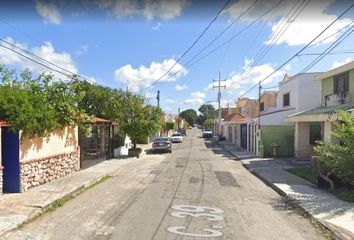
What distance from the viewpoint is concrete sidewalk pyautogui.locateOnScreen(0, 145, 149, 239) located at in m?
8.98

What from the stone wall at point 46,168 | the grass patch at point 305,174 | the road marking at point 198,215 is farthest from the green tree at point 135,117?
the road marking at point 198,215

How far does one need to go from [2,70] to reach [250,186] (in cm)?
1737

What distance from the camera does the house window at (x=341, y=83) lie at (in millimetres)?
21953

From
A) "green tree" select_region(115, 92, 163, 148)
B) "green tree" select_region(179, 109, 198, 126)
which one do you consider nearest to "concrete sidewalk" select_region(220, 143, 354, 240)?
"green tree" select_region(115, 92, 163, 148)

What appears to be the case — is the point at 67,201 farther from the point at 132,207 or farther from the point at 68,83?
the point at 68,83

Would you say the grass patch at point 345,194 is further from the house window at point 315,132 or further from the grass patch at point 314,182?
the house window at point 315,132

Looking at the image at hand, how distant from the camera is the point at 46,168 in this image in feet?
48.3

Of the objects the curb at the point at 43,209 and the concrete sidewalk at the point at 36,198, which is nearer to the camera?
the curb at the point at 43,209

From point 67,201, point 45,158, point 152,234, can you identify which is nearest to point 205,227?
point 152,234

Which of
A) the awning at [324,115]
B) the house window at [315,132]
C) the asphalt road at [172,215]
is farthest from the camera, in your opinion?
the house window at [315,132]

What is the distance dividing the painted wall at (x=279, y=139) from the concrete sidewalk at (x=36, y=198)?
1487 cm

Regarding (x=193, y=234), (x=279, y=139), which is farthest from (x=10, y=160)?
(x=279, y=139)

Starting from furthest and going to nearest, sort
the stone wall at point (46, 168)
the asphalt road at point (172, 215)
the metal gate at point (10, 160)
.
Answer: the stone wall at point (46, 168), the metal gate at point (10, 160), the asphalt road at point (172, 215)

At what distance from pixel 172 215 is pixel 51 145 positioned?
7.80 metres
